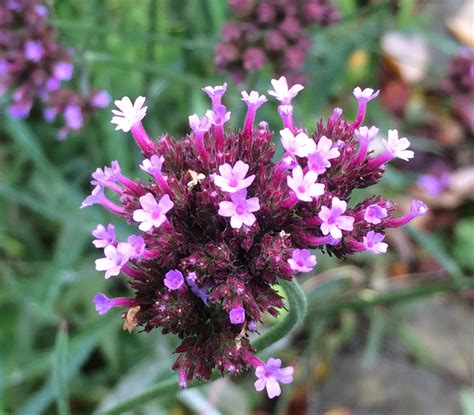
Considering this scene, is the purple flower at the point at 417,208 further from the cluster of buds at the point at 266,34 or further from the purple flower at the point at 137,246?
the cluster of buds at the point at 266,34

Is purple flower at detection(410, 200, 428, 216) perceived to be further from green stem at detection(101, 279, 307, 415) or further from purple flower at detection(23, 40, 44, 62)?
purple flower at detection(23, 40, 44, 62)

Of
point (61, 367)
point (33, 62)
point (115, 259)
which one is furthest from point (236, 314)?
point (33, 62)

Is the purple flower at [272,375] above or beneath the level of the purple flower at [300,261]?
beneath

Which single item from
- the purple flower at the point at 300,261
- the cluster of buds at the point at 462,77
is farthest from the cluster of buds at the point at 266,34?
the purple flower at the point at 300,261

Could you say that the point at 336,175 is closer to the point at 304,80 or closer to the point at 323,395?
the point at 304,80

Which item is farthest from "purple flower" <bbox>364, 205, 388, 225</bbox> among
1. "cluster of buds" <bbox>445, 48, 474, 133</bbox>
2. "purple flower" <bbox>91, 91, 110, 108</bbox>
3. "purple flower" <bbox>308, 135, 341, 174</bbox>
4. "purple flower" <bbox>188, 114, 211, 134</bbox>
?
"cluster of buds" <bbox>445, 48, 474, 133</bbox>

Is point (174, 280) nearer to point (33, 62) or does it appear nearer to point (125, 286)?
point (33, 62)

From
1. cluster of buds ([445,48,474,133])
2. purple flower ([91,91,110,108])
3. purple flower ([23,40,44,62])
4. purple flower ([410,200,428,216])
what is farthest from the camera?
cluster of buds ([445,48,474,133])
